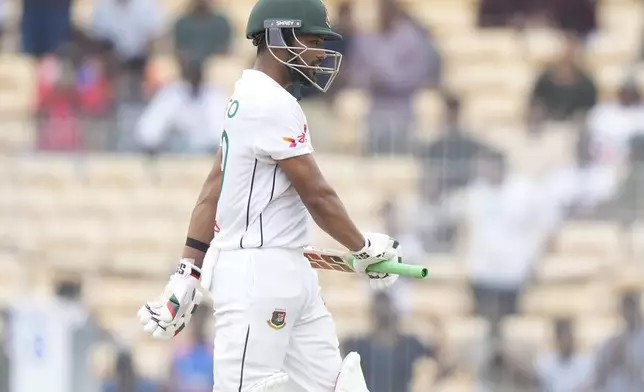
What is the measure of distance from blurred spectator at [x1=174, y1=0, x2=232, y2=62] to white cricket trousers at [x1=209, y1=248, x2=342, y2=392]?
22.1 feet

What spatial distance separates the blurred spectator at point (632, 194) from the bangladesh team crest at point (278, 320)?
4.79 m

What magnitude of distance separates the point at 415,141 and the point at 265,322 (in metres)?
4.97

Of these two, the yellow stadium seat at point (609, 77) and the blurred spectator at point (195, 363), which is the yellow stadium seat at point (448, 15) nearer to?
the yellow stadium seat at point (609, 77)

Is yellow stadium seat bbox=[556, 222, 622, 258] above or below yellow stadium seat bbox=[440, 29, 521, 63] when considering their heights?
below

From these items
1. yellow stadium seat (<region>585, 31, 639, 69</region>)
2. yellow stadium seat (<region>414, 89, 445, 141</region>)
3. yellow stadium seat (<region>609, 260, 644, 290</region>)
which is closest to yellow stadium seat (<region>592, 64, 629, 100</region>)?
yellow stadium seat (<region>585, 31, 639, 69</region>)

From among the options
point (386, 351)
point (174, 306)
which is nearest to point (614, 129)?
point (386, 351)

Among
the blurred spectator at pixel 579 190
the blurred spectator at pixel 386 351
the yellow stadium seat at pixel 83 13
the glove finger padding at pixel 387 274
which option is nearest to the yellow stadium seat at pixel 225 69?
the yellow stadium seat at pixel 83 13

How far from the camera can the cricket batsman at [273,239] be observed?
5.29m

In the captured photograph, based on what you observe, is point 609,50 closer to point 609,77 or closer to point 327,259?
point 609,77

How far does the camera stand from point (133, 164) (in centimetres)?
1115

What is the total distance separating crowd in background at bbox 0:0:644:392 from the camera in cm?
957

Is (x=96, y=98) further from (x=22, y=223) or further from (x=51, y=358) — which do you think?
(x=51, y=358)

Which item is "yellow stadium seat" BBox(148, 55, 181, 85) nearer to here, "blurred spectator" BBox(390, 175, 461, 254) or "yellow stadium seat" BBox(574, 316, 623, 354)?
"blurred spectator" BBox(390, 175, 461, 254)

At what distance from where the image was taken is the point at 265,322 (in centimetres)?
529
